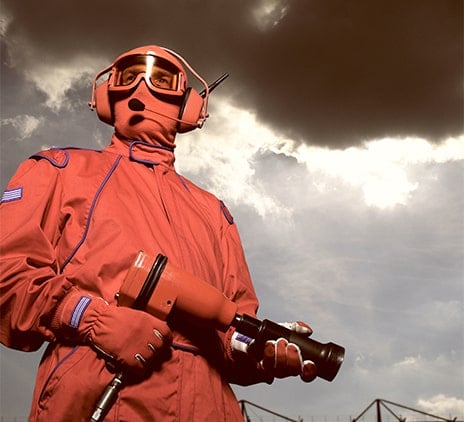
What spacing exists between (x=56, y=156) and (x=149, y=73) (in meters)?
0.98

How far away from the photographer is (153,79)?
4.04 metres

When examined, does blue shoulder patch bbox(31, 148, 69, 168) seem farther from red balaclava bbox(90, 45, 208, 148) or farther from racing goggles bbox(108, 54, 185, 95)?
racing goggles bbox(108, 54, 185, 95)

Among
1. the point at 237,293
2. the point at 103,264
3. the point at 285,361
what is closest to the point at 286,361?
the point at 285,361

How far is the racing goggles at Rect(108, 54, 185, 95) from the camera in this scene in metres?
4.00

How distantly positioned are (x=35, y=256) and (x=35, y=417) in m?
0.83

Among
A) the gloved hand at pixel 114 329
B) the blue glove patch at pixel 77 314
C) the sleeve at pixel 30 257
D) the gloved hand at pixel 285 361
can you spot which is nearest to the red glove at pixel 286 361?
the gloved hand at pixel 285 361

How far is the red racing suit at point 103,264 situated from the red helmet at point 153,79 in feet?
1.44

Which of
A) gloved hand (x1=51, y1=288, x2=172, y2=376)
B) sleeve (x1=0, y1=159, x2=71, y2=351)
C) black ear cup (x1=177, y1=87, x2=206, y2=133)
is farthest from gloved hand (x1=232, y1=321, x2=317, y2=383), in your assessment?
black ear cup (x1=177, y1=87, x2=206, y2=133)

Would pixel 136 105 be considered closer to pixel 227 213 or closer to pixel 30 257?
pixel 227 213

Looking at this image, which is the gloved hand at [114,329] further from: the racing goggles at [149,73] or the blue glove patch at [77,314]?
the racing goggles at [149,73]

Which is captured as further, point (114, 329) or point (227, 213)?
point (227, 213)

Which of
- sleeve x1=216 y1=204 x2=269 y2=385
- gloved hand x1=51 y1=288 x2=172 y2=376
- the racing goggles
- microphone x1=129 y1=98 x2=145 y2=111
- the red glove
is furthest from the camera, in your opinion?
the racing goggles

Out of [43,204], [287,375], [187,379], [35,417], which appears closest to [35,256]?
[43,204]

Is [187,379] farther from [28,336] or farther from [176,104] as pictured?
[176,104]
